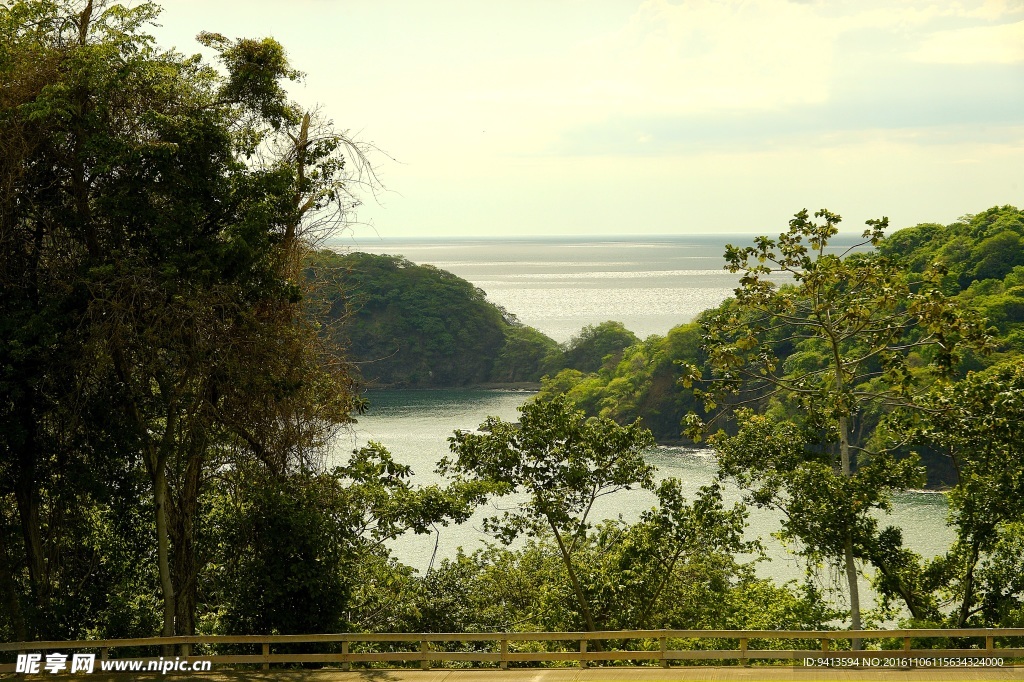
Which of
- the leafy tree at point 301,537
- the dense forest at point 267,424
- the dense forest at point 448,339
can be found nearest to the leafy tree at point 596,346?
the dense forest at point 448,339

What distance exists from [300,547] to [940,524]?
30.6 meters

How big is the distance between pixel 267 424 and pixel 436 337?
8244cm

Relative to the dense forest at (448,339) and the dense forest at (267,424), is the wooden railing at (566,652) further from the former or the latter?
the dense forest at (448,339)

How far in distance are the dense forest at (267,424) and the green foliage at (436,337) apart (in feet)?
244

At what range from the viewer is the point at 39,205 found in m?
13.5

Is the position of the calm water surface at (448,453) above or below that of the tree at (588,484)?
below

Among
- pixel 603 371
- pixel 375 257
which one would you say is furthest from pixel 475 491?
pixel 375 257

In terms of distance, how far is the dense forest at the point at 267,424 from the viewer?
13.2 metres

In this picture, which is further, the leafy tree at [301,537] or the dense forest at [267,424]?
the leafy tree at [301,537]

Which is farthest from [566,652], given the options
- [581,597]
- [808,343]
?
[808,343]

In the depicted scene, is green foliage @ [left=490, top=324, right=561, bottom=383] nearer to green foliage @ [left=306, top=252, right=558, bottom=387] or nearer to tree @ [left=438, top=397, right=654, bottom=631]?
green foliage @ [left=306, top=252, right=558, bottom=387]

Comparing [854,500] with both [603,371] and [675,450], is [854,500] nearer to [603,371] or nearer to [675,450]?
[675,450]

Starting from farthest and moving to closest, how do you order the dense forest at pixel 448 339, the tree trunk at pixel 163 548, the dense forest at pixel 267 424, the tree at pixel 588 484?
the dense forest at pixel 448 339
the tree at pixel 588 484
the tree trunk at pixel 163 548
the dense forest at pixel 267 424

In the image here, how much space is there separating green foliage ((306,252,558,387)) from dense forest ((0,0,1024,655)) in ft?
244
